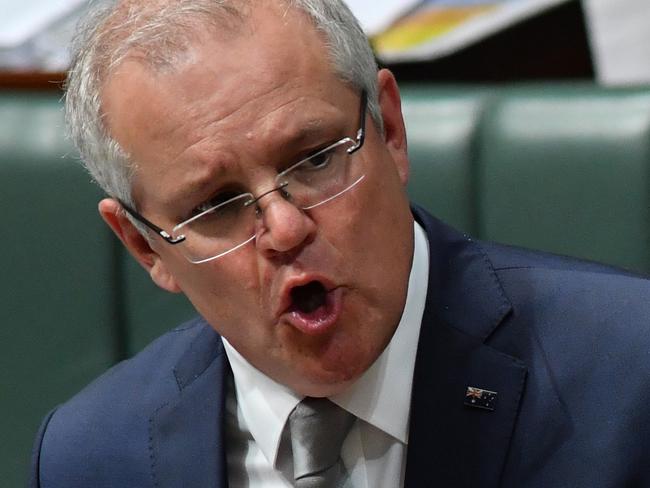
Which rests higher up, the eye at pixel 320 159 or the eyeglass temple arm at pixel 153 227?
the eye at pixel 320 159

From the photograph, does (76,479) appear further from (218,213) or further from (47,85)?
(47,85)

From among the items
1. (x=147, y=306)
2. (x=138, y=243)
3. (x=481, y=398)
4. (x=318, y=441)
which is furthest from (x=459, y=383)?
(x=147, y=306)

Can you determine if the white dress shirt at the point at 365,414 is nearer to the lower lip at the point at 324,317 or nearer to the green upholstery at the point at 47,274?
the lower lip at the point at 324,317

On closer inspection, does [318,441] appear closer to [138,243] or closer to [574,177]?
[138,243]

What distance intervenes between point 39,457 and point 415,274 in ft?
1.77

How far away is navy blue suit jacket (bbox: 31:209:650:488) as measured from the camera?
1.32 m

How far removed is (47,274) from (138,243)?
23.9 inches

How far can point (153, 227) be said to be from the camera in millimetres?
1342

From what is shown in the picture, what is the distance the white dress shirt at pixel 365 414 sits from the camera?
4.53 ft

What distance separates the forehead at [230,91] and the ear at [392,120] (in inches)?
4.2

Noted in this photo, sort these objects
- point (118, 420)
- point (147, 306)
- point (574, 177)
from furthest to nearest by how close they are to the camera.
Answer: point (147, 306) < point (574, 177) < point (118, 420)

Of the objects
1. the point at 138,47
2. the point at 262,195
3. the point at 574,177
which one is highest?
the point at 138,47

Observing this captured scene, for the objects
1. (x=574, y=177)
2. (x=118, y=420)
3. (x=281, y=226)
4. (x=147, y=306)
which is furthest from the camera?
(x=147, y=306)

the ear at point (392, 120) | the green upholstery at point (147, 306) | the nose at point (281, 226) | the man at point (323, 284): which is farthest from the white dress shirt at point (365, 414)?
the green upholstery at point (147, 306)
